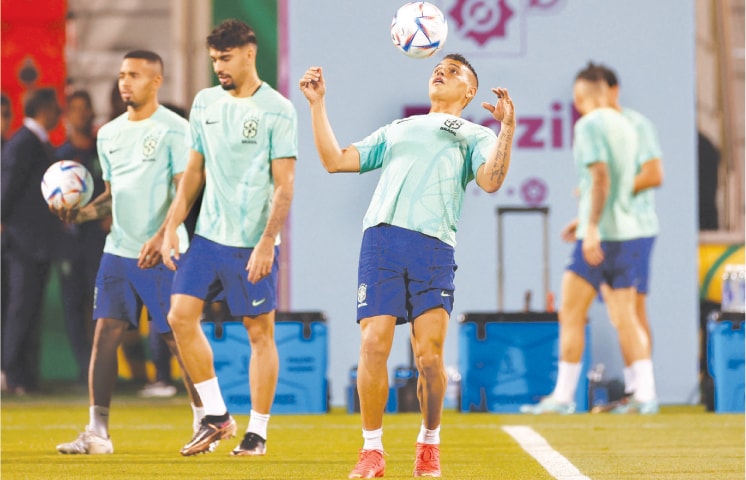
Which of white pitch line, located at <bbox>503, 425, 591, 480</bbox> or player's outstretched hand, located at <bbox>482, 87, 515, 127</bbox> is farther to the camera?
white pitch line, located at <bbox>503, 425, 591, 480</bbox>

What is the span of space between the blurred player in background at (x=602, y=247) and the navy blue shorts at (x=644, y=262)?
0.03 metres

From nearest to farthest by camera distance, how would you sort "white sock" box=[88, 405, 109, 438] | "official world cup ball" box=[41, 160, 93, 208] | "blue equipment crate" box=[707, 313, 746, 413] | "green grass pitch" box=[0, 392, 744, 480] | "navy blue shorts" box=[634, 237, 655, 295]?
"green grass pitch" box=[0, 392, 744, 480]
"white sock" box=[88, 405, 109, 438]
"official world cup ball" box=[41, 160, 93, 208]
"blue equipment crate" box=[707, 313, 746, 413]
"navy blue shorts" box=[634, 237, 655, 295]

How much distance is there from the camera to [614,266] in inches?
457

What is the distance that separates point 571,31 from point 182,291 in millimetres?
5948

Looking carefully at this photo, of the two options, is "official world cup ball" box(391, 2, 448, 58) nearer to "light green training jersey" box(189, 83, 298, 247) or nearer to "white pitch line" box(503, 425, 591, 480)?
"light green training jersey" box(189, 83, 298, 247)

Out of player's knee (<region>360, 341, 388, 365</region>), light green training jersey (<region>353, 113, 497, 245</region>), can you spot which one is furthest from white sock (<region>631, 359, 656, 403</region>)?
player's knee (<region>360, 341, 388, 365</region>)

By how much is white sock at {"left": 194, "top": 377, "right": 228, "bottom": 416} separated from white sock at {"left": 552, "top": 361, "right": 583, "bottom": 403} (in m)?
3.81

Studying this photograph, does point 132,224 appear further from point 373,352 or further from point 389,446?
point 373,352

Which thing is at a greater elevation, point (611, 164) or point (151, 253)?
point (611, 164)

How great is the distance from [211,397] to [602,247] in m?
4.34

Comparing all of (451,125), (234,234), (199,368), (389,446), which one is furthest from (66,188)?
(451,125)

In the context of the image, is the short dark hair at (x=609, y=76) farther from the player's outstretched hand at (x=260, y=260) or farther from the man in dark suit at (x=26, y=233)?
the man in dark suit at (x=26, y=233)

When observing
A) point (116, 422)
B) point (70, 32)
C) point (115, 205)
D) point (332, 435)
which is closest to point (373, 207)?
point (115, 205)

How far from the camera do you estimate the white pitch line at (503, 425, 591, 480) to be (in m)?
7.10
